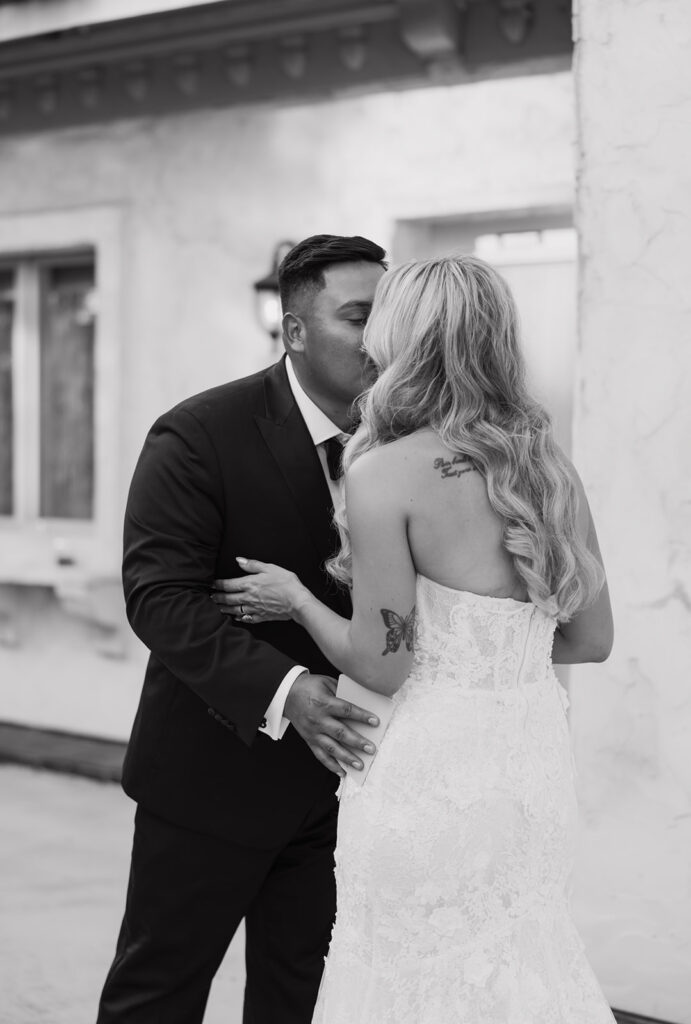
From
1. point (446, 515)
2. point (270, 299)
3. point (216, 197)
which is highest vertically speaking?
point (216, 197)

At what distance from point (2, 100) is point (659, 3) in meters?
4.44

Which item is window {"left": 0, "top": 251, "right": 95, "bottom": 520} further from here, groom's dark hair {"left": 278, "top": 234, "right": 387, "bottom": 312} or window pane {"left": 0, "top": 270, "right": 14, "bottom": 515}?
groom's dark hair {"left": 278, "top": 234, "right": 387, "bottom": 312}

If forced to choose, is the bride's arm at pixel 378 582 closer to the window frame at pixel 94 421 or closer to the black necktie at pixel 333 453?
the black necktie at pixel 333 453

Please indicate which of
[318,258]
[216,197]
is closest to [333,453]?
[318,258]

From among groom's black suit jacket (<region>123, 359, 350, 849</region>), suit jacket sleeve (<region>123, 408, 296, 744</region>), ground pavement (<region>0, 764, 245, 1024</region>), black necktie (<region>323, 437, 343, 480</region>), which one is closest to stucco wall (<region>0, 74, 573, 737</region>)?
ground pavement (<region>0, 764, 245, 1024</region>)

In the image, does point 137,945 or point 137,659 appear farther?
point 137,659

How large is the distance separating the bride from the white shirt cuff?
0.47ft

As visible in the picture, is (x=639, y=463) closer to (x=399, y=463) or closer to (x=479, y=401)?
(x=479, y=401)

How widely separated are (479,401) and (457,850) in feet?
2.46

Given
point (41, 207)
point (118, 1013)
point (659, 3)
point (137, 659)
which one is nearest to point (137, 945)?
point (118, 1013)

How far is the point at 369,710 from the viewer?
207cm

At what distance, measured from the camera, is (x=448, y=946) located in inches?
79.3

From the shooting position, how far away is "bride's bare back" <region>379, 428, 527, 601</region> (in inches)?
76.2

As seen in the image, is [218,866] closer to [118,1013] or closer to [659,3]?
[118,1013]
